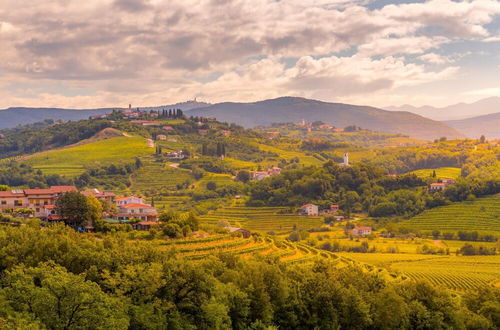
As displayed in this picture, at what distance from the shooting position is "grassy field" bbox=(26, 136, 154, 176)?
14000cm

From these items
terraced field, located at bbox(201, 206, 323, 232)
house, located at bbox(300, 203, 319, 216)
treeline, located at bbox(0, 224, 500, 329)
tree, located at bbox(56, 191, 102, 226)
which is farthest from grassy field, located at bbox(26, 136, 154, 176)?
treeline, located at bbox(0, 224, 500, 329)

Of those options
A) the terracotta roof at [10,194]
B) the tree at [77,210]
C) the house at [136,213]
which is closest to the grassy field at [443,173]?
the house at [136,213]

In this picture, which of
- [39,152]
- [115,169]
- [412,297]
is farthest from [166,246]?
[39,152]

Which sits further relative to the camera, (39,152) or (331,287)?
(39,152)

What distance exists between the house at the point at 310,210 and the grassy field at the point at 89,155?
173 feet

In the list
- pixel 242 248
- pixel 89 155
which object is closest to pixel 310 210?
pixel 242 248

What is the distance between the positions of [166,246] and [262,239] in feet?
51.4

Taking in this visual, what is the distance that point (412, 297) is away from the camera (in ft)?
137

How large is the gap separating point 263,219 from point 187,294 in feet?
235

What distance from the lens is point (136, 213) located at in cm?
6125

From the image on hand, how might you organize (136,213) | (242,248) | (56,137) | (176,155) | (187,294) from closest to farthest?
(187,294) < (242,248) < (136,213) < (176,155) < (56,137)

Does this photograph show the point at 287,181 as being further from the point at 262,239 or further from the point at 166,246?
the point at 166,246

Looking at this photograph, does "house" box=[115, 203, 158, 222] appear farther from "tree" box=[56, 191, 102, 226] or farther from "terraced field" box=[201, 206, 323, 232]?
"terraced field" box=[201, 206, 323, 232]

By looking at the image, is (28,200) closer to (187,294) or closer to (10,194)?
(10,194)
